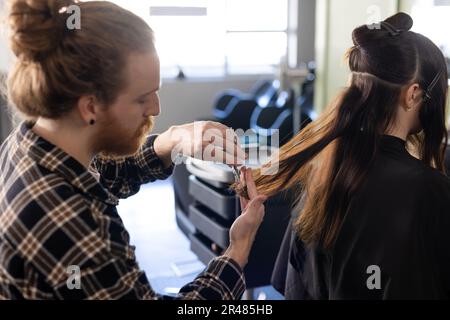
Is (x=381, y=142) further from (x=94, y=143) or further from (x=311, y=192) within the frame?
(x=94, y=143)

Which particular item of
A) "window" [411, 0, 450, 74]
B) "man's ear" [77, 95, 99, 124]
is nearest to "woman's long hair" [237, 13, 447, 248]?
"man's ear" [77, 95, 99, 124]

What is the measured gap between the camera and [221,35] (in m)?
5.16

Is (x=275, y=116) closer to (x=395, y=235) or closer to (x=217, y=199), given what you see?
(x=217, y=199)

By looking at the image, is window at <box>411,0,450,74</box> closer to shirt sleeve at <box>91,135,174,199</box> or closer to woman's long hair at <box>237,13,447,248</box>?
woman's long hair at <box>237,13,447,248</box>

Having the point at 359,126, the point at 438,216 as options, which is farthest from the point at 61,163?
the point at 438,216

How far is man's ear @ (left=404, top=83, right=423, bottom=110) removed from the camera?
1.15m

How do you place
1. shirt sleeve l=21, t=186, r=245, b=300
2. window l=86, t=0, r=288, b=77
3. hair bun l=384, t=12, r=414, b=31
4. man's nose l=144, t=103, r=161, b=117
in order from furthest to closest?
1. window l=86, t=0, r=288, b=77
2. hair bun l=384, t=12, r=414, b=31
3. man's nose l=144, t=103, r=161, b=117
4. shirt sleeve l=21, t=186, r=245, b=300

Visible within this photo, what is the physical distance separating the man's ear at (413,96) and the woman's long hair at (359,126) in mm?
13

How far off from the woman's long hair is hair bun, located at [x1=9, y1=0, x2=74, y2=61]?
644 millimetres

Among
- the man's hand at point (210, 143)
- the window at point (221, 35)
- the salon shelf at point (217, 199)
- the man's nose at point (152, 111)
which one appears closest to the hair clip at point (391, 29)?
the man's hand at point (210, 143)

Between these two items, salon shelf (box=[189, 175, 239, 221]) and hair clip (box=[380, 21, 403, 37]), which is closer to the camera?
hair clip (box=[380, 21, 403, 37])

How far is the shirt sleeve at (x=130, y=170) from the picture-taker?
1.16 meters

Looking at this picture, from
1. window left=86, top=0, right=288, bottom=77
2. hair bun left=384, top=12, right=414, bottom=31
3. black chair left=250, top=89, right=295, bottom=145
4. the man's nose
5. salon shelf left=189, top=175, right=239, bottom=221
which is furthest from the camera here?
window left=86, top=0, right=288, bottom=77

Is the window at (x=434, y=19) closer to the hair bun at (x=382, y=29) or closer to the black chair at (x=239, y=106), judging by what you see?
the hair bun at (x=382, y=29)
